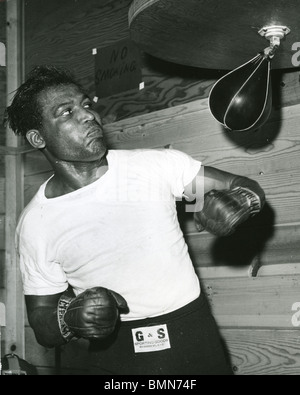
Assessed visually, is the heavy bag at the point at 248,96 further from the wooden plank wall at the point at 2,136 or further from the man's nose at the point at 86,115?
the wooden plank wall at the point at 2,136

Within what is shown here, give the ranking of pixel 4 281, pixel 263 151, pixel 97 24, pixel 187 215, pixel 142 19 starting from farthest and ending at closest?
pixel 4 281
pixel 97 24
pixel 187 215
pixel 263 151
pixel 142 19

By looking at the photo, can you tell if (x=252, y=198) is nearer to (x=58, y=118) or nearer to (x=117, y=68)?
(x=58, y=118)

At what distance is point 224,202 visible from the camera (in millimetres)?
1444

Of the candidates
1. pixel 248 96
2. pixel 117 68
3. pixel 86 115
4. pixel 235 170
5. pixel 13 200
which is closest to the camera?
pixel 248 96

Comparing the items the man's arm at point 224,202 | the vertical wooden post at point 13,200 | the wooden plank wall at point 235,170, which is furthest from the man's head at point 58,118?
the vertical wooden post at point 13,200

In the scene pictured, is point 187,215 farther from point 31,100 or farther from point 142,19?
point 142,19

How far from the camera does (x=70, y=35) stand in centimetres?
252

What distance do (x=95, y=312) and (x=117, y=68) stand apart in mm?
1160

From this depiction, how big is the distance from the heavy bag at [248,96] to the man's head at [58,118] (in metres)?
0.36

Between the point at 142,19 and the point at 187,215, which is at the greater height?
the point at 142,19

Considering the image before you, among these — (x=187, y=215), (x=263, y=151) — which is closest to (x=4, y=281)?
(x=187, y=215)

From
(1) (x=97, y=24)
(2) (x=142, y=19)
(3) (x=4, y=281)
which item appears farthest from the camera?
(3) (x=4, y=281)

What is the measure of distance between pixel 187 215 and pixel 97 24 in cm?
88

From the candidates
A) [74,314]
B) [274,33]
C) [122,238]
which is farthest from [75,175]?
[274,33]
